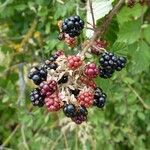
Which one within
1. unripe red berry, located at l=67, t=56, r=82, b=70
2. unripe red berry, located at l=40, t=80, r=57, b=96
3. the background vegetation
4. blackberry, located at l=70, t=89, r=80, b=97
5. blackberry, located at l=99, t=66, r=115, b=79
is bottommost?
the background vegetation

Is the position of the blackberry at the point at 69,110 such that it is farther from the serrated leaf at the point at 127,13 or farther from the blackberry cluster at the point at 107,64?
the serrated leaf at the point at 127,13

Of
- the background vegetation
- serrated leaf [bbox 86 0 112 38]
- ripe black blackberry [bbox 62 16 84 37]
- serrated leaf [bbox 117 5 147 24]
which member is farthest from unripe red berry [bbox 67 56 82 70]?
the background vegetation

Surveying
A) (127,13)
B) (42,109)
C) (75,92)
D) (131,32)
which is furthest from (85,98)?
(42,109)

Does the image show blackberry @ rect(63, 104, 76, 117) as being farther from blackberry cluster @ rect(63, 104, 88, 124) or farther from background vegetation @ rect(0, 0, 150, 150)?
background vegetation @ rect(0, 0, 150, 150)

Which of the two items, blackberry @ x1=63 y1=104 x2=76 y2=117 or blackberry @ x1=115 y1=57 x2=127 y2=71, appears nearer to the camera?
blackberry @ x1=63 y1=104 x2=76 y2=117

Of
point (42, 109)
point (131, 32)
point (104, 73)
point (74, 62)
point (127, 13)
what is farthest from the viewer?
point (42, 109)

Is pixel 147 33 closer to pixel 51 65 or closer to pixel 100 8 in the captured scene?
pixel 100 8

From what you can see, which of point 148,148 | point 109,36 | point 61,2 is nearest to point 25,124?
point 148,148
